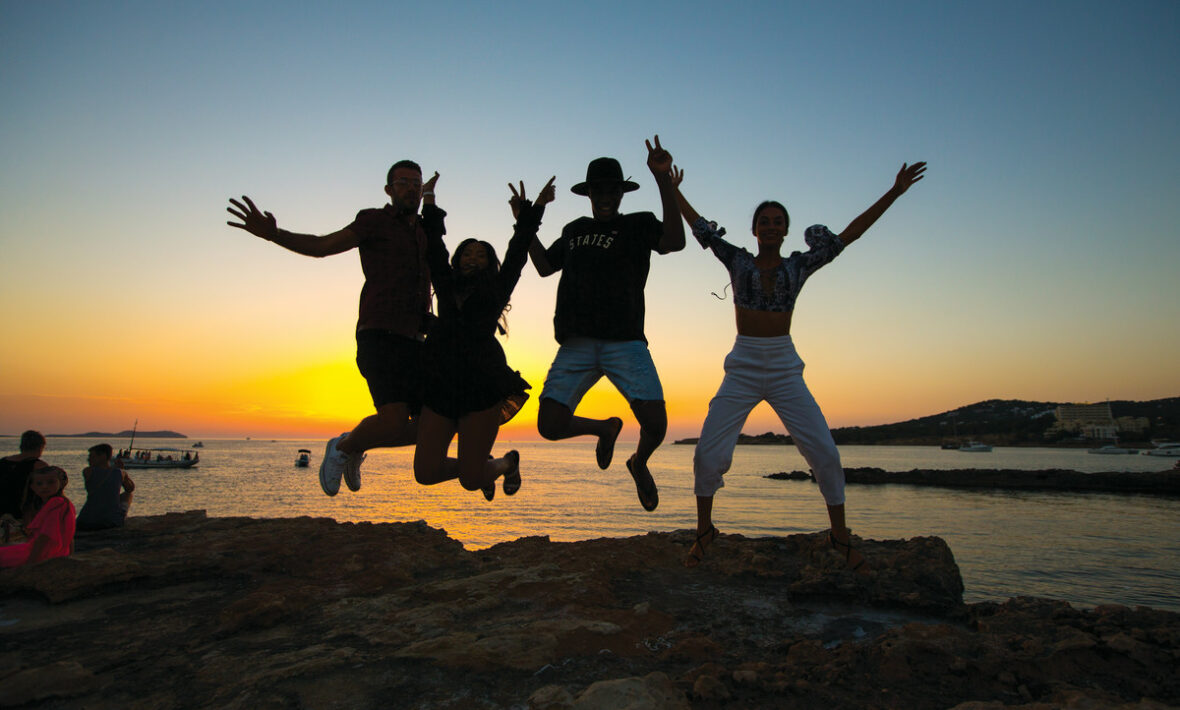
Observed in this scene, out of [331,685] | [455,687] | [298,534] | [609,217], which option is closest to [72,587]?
[298,534]

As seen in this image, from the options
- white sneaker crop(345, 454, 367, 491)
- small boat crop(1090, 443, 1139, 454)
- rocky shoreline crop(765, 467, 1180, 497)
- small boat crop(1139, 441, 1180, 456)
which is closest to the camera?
white sneaker crop(345, 454, 367, 491)

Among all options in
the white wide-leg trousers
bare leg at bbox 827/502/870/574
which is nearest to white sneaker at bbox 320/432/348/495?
the white wide-leg trousers

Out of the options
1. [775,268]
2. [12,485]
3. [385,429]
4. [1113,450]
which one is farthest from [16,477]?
[1113,450]

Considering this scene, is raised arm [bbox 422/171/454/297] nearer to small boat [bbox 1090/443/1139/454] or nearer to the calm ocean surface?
the calm ocean surface

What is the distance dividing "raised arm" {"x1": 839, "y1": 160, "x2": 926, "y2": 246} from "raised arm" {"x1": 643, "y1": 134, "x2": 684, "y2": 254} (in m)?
1.33

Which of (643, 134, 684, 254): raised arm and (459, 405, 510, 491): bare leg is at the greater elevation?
(643, 134, 684, 254): raised arm

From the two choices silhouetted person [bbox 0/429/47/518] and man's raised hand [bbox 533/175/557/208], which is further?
silhouetted person [bbox 0/429/47/518]

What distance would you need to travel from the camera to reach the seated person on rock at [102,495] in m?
9.05

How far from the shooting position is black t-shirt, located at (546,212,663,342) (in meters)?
4.37

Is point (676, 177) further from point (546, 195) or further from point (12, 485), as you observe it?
point (12, 485)

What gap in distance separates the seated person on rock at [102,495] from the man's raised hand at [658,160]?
937cm

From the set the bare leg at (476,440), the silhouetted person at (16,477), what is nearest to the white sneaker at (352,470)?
the bare leg at (476,440)

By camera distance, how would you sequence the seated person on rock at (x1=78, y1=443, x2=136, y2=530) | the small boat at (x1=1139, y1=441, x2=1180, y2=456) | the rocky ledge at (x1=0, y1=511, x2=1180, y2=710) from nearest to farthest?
1. the rocky ledge at (x1=0, y1=511, x2=1180, y2=710)
2. the seated person on rock at (x1=78, y1=443, x2=136, y2=530)
3. the small boat at (x1=1139, y1=441, x2=1180, y2=456)

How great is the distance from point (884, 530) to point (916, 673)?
31308 millimetres
